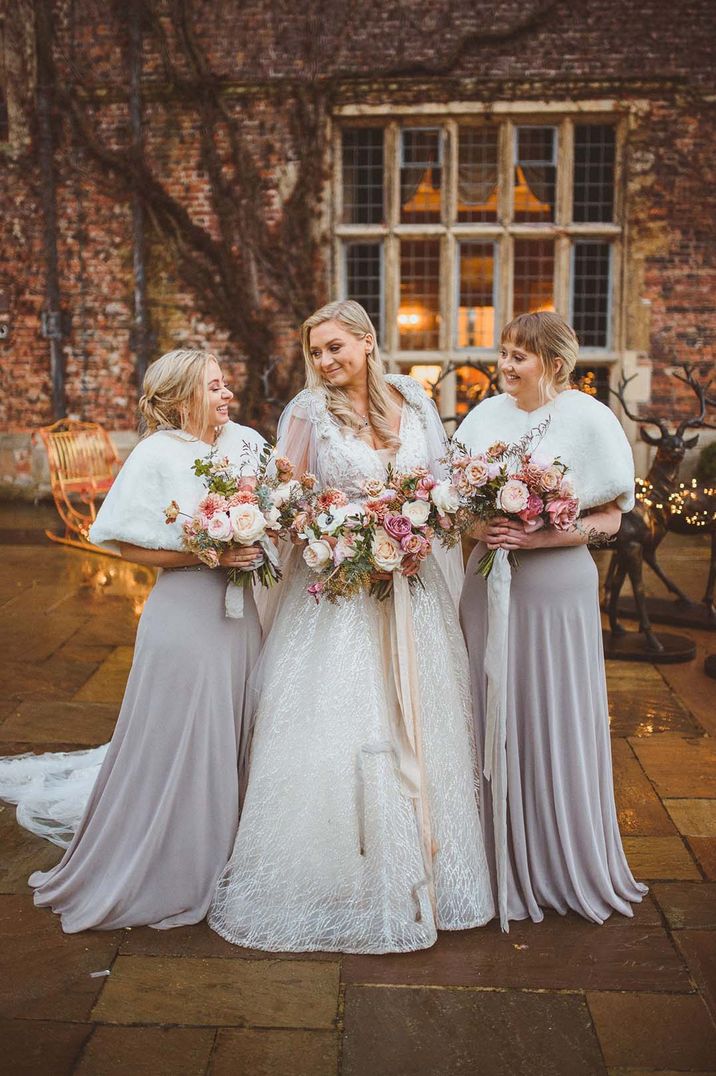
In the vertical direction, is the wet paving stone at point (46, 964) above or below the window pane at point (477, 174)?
below

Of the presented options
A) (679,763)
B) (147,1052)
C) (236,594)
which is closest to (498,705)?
(236,594)

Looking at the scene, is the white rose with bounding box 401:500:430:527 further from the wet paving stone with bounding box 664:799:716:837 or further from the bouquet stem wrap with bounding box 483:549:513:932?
the wet paving stone with bounding box 664:799:716:837

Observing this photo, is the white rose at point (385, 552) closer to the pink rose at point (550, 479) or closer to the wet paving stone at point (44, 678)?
the pink rose at point (550, 479)

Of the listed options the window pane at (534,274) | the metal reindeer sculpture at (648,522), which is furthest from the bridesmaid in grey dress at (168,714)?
the window pane at (534,274)

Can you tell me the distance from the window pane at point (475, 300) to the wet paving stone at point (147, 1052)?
818cm

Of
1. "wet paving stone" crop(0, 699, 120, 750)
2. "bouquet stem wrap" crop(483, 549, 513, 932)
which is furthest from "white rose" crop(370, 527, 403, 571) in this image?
"wet paving stone" crop(0, 699, 120, 750)

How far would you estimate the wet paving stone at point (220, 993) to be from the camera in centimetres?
261

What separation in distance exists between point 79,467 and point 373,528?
7.04 meters

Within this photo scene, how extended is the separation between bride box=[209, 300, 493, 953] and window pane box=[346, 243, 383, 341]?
6909 millimetres

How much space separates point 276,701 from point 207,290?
294 inches

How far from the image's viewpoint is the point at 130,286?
32.4 feet

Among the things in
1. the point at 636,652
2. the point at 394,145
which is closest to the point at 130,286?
the point at 394,145

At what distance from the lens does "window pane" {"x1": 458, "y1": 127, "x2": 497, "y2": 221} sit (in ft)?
31.7

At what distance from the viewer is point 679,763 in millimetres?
4352
